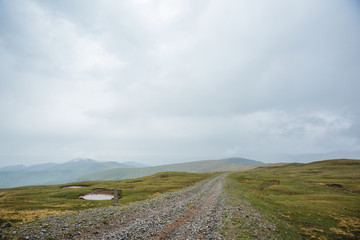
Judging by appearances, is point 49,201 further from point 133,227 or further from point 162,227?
point 162,227

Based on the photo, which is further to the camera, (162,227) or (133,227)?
(133,227)

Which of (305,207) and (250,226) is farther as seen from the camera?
(305,207)

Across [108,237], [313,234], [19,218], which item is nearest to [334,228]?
[313,234]

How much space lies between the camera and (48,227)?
1884 centimetres

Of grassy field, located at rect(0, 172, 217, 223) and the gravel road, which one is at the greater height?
the gravel road

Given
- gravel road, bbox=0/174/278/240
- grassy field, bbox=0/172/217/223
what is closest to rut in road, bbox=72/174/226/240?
gravel road, bbox=0/174/278/240

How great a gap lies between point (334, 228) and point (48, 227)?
130 ft

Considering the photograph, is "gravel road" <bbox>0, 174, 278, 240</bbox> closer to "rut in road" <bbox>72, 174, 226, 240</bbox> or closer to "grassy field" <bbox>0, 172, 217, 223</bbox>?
"rut in road" <bbox>72, 174, 226, 240</bbox>

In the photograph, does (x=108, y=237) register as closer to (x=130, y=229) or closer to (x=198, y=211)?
(x=130, y=229)

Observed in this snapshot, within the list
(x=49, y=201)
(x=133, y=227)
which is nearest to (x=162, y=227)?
(x=133, y=227)

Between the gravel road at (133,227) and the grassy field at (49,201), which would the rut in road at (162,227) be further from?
the grassy field at (49,201)

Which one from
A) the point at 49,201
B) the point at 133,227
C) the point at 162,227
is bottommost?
the point at 49,201

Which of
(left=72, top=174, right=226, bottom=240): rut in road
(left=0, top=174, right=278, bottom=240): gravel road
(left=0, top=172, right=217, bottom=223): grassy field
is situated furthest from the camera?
(left=0, top=172, right=217, bottom=223): grassy field

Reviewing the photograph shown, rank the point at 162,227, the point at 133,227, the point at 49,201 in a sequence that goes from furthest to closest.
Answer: the point at 49,201 < the point at 133,227 < the point at 162,227
